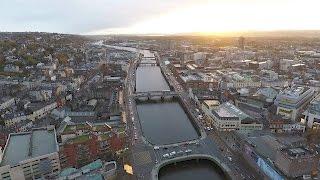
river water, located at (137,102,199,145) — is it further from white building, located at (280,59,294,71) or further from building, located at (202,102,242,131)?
white building, located at (280,59,294,71)

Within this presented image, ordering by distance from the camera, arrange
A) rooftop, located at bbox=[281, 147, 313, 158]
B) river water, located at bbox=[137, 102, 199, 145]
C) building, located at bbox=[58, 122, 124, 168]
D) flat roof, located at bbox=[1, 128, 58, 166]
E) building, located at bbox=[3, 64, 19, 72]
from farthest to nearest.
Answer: building, located at bbox=[3, 64, 19, 72], river water, located at bbox=[137, 102, 199, 145], building, located at bbox=[58, 122, 124, 168], flat roof, located at bbox=[1, 128, 58, 166], rooftop, located at bbox=[281, 147, 313, 158]

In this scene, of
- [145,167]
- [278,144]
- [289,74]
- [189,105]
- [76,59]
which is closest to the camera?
[145,167]

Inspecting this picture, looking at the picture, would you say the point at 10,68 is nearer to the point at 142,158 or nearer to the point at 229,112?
the point at 142,158

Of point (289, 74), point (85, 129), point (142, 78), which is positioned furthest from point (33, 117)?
point (289, 74)

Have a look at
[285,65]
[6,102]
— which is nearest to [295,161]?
[6,102]

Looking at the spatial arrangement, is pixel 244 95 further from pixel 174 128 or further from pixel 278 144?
pixel 278 144

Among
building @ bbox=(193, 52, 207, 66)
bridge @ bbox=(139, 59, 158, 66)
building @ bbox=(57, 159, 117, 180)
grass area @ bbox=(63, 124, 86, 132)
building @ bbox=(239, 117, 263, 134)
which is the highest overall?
building @ bbox=(193, 52, 207, 66)

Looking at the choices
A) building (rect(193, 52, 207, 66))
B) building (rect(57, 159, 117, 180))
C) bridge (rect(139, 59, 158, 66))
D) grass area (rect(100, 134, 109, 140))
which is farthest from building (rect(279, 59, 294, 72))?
building (rect(57, 159, 117, 180))
